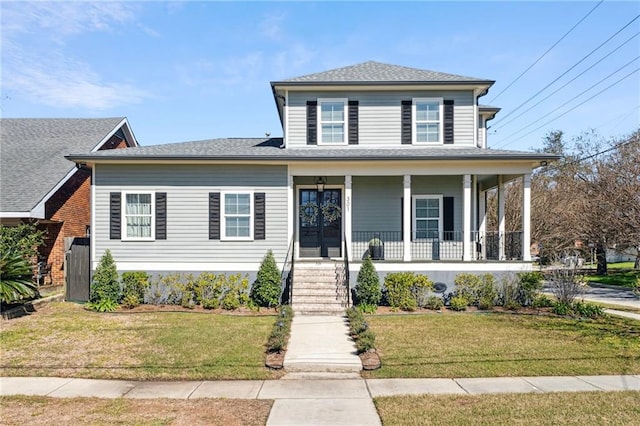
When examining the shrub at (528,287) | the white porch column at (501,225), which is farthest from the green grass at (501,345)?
the white porch column at (501,225)

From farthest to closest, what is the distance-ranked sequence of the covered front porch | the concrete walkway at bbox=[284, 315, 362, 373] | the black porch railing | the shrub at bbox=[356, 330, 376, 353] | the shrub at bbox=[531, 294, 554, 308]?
the covered front porch < the black porch railing < the shrub at bbox=[531, 294, 554, 308] < the shrub at bbox=[356, 330, 376, 353] < the concrete walkway at bbox=[284, 315, 362, 373]

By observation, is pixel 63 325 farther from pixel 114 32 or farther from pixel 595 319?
pixel 595 319

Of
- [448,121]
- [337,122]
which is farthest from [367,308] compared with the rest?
[448,121]

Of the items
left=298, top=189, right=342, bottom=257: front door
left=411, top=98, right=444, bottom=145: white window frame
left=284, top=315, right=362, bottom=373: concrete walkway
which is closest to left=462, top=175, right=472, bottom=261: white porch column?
left=411, top=98, right=444, bottom=145: white window frame

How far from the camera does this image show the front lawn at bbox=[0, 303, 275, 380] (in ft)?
23.4

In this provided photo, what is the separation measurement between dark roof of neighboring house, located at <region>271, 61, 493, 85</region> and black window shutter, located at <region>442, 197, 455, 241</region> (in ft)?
12.7

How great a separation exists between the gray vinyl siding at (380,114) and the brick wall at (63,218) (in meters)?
8.77

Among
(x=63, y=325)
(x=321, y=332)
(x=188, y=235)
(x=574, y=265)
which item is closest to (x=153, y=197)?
(x=188, y=235)

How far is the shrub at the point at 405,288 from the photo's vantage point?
11.8 m

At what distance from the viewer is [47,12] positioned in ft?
34.1

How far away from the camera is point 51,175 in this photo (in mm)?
15688

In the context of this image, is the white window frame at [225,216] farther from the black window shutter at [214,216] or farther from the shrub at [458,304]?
the shrub at [458,304]

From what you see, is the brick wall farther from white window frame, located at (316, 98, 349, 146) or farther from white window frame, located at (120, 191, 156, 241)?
white window frame, located at (316, 98, 349, 146)

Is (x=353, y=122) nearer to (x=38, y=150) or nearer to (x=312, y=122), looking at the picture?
(x=312, y=122)
